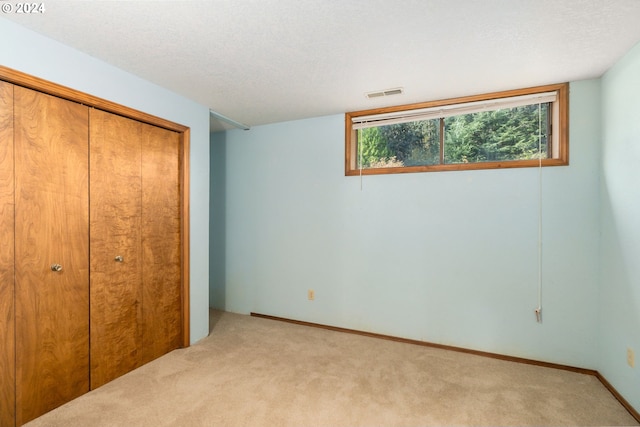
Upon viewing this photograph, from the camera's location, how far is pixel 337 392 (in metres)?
2.07

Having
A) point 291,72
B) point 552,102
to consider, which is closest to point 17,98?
point 291,72

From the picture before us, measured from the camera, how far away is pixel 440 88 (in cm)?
253

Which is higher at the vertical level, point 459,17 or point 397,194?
point 459,17

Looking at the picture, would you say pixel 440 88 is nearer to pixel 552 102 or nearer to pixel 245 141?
pixel 552 102

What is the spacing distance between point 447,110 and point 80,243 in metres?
3.15

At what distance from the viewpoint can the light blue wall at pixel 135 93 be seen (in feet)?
5.61

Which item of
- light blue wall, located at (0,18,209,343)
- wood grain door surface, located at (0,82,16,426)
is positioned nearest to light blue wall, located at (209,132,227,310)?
light blue wall, located at (0,18,209,343)

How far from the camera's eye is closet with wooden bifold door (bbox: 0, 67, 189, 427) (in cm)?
171

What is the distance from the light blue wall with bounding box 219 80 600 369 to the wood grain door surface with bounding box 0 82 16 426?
2.19 meters

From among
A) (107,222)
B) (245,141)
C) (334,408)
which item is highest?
(245,141)

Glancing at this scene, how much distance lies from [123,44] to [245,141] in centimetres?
186

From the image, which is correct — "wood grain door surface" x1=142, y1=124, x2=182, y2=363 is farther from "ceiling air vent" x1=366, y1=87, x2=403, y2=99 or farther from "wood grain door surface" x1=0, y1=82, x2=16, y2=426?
"ceiling air vent" x1=366, y1=87, x2=403, y2=99

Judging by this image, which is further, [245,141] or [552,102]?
[245,141]

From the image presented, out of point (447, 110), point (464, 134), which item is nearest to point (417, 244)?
point (464, 134)
